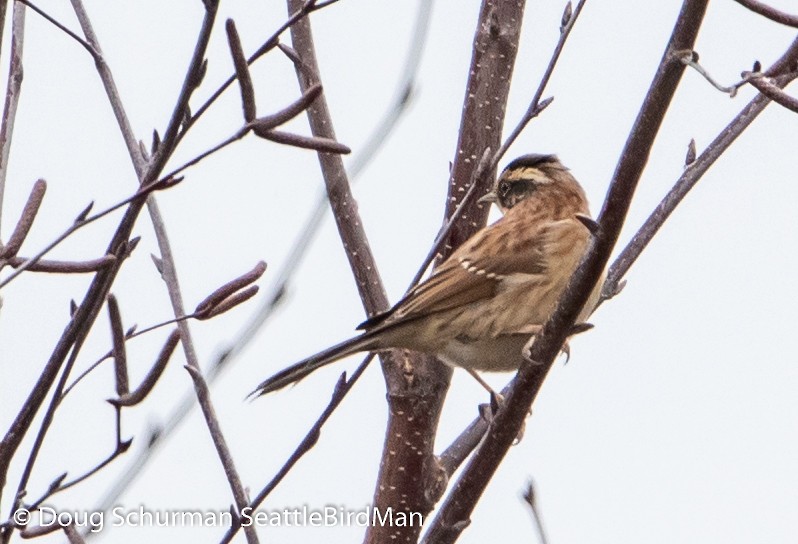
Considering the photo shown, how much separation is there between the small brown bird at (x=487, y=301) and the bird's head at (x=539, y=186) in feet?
0.99

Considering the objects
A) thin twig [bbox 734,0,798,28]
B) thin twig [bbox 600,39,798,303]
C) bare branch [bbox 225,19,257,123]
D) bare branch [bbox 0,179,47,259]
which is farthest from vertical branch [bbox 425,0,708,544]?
bare branch [bbox 0,179,47,259]

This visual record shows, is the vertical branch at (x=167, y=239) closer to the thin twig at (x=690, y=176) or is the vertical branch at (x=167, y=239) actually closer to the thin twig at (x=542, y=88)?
the thin twig at (x=542, y=88)

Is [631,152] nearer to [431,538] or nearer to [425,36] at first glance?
[425,36]

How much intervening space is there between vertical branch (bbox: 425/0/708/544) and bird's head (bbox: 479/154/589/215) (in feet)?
9.65

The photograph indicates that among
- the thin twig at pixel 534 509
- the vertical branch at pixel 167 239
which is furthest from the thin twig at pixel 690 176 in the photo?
the vertical branch at pixel 167 239

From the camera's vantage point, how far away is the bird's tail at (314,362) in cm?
451

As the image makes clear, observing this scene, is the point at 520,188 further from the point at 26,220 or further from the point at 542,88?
the point at 26,220

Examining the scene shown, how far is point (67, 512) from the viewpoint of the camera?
279 centimetres

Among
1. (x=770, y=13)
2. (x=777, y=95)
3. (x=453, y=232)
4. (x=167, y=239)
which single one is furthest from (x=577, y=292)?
(x=453, y=232)

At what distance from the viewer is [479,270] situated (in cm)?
549

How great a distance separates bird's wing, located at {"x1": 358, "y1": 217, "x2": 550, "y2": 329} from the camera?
524 cm

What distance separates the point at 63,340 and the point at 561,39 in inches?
74.6

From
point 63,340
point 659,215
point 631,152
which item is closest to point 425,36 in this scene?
point 631,152

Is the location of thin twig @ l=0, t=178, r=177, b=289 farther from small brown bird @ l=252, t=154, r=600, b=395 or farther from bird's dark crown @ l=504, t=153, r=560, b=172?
bird's dark crown @ l=504, t=153, r=560, b=172
